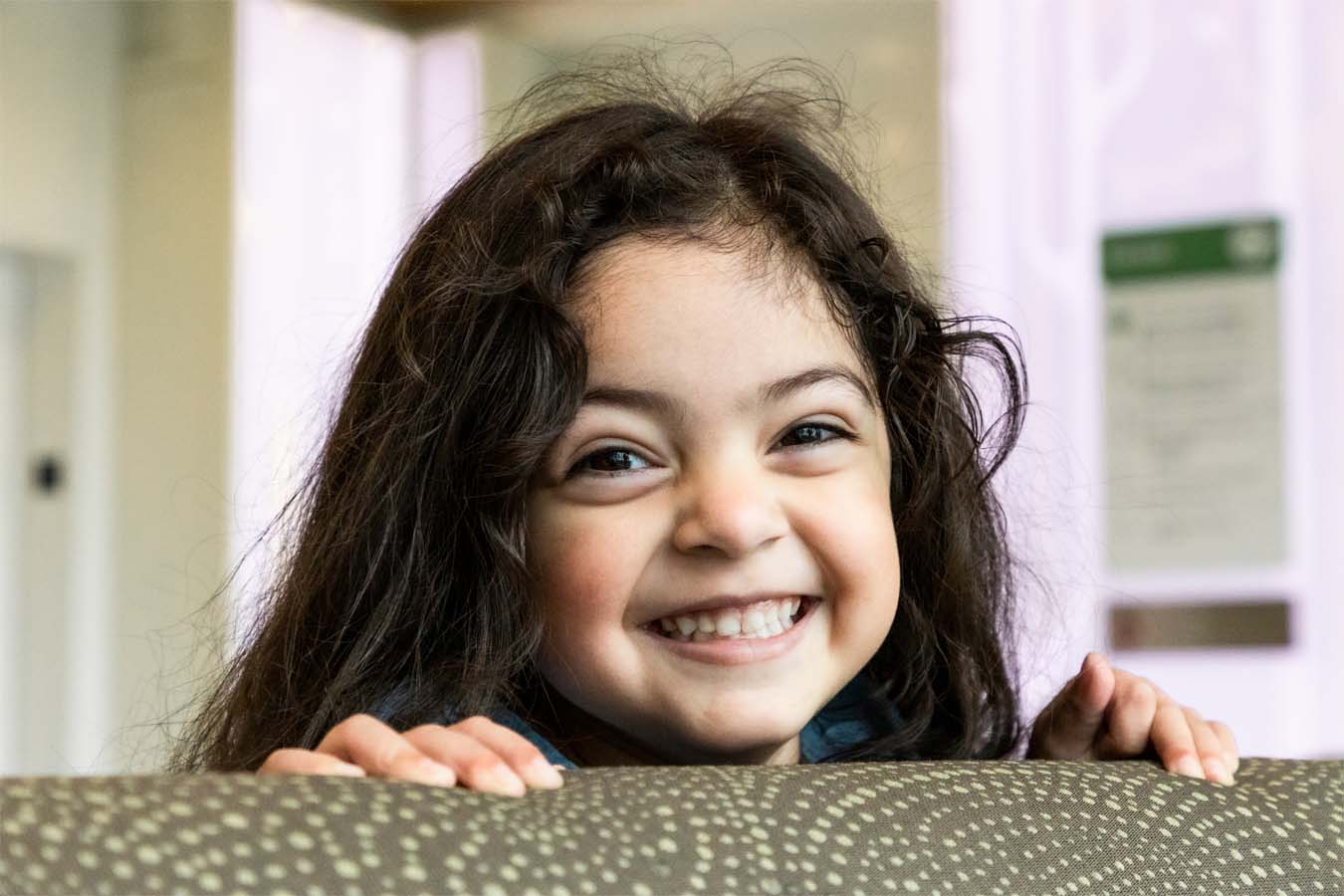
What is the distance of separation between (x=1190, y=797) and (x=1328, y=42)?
10.6ft

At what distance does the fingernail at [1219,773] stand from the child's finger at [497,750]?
27cm

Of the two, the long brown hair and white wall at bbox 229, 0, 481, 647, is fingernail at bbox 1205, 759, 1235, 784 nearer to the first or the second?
the long brown hair

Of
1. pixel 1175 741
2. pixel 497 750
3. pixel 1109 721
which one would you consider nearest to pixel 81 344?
pixel 1109 721

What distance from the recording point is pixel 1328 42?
3.46 m

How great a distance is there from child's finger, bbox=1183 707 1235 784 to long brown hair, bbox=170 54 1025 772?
33 cm

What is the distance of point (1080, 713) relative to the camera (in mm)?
1053

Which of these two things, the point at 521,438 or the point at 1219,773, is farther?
the point at 521,438

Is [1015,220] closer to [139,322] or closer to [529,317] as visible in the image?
[139,322]

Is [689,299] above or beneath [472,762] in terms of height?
above

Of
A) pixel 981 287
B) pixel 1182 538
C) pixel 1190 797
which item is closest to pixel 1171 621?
pixel 1182 538

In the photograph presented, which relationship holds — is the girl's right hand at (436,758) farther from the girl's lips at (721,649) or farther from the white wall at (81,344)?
the white wall at (81,344)

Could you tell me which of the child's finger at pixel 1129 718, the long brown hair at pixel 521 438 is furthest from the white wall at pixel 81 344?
the child's finger at pixel 1129 718

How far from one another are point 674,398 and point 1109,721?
349 millimetres

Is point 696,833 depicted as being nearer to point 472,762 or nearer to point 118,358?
point 472,762
